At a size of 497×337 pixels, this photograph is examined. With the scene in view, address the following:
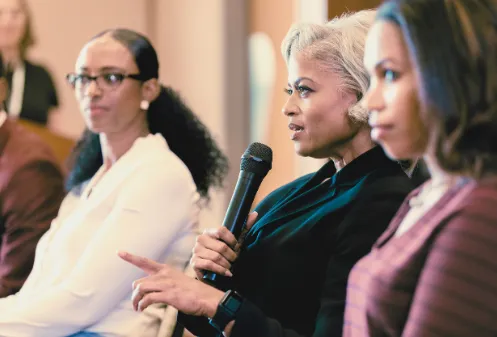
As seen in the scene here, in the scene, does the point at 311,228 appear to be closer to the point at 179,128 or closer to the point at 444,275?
the point at 444,275

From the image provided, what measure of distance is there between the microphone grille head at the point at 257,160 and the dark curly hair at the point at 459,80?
19.6 inches

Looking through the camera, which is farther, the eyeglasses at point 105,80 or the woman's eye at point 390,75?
the eyeglasses at point 105,80

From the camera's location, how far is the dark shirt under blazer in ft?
4.20

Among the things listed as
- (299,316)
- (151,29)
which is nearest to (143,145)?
(299,316)

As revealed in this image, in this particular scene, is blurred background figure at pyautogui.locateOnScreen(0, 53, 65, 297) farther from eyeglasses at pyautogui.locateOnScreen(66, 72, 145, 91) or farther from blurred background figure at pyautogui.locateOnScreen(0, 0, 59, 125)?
blurred background figure at pyautogui.locateOnScreen(0, 0, 59, 125)

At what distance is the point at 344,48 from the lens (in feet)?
4.69

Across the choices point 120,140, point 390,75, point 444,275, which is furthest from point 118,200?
point 444,275

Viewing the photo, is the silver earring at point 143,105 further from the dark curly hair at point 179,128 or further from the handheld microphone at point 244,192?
the handheld microphone at point 244,192

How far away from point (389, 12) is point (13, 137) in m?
1.63

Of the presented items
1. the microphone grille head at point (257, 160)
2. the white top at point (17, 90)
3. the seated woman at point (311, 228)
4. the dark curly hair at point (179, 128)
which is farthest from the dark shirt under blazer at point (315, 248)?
the white top at point (17, 90)

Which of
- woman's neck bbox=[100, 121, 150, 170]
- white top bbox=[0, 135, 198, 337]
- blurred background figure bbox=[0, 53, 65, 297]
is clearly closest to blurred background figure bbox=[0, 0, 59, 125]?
blurred background figure bbox=[0, 53, 65, 297]

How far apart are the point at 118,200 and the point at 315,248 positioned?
25.8 inches

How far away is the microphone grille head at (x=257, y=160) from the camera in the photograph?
1.40 m

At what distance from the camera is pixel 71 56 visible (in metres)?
4.27
